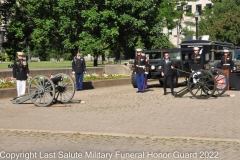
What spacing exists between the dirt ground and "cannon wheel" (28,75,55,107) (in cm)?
37

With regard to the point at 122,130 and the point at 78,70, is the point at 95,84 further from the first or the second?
the point at 122,130

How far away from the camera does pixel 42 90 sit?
1583cm

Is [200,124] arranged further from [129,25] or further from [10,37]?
[10,37]

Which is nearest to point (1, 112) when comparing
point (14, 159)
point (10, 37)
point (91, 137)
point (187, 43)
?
point (91, 137)

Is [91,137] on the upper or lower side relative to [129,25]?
lower

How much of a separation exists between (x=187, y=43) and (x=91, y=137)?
29.0 m

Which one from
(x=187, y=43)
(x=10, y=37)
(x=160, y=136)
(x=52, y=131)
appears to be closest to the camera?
(x=160, y=136)

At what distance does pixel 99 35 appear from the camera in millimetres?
40281

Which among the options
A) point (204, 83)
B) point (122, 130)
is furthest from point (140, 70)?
point (122, 130)

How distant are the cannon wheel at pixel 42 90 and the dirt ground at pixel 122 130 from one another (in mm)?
374

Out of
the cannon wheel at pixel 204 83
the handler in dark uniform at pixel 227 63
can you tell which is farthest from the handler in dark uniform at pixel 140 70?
the cannon wheel at pixel 204 83

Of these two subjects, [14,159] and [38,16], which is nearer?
[14,159]

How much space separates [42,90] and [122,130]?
5574 millimetres

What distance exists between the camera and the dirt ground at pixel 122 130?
26.9ft
